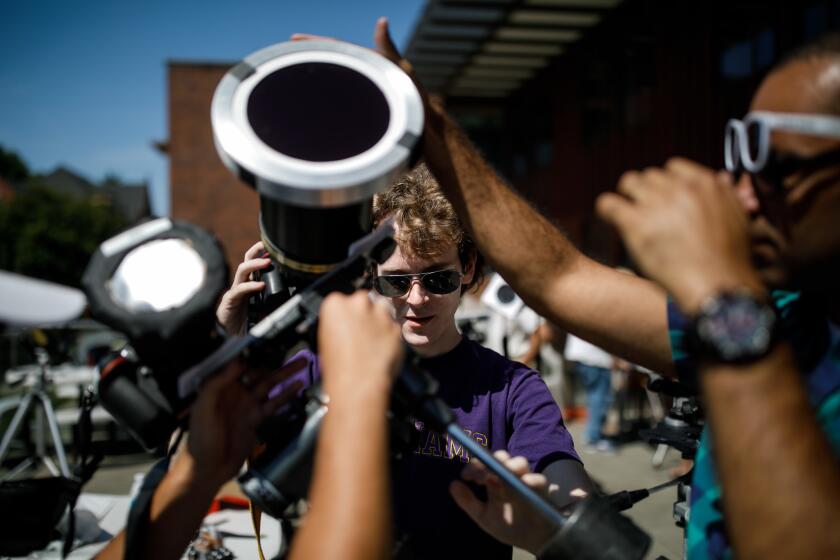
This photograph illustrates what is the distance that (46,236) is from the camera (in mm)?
36188

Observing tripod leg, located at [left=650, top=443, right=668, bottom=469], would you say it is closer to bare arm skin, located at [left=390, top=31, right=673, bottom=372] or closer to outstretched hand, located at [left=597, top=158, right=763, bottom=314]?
bare arm skin, located at [left=390, top=31, right=673, bottom=372]

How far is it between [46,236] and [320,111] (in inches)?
1640

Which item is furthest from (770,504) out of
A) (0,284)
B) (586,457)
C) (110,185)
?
(110,185)

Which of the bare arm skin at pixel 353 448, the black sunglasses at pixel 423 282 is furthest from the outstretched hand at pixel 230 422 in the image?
the black sunglasses at pixel 423 282

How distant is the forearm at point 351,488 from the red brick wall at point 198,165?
74.4ft

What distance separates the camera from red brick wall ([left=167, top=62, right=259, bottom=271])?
22547 millimetres

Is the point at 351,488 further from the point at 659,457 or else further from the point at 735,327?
the point at 659,457

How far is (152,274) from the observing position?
0.98m

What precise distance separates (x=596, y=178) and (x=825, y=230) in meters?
13.6

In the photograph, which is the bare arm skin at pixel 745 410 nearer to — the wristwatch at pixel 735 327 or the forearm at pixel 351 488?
Answer: the wristwatch at pixel 735 327

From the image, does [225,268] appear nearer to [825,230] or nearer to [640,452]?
[825,230]

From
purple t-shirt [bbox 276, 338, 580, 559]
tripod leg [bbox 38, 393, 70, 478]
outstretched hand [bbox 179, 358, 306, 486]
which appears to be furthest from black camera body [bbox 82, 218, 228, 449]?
tripod leg [bbox 38, 393, 70, 478]

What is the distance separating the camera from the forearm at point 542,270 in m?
1.34

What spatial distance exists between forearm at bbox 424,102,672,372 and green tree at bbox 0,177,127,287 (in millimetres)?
37592
